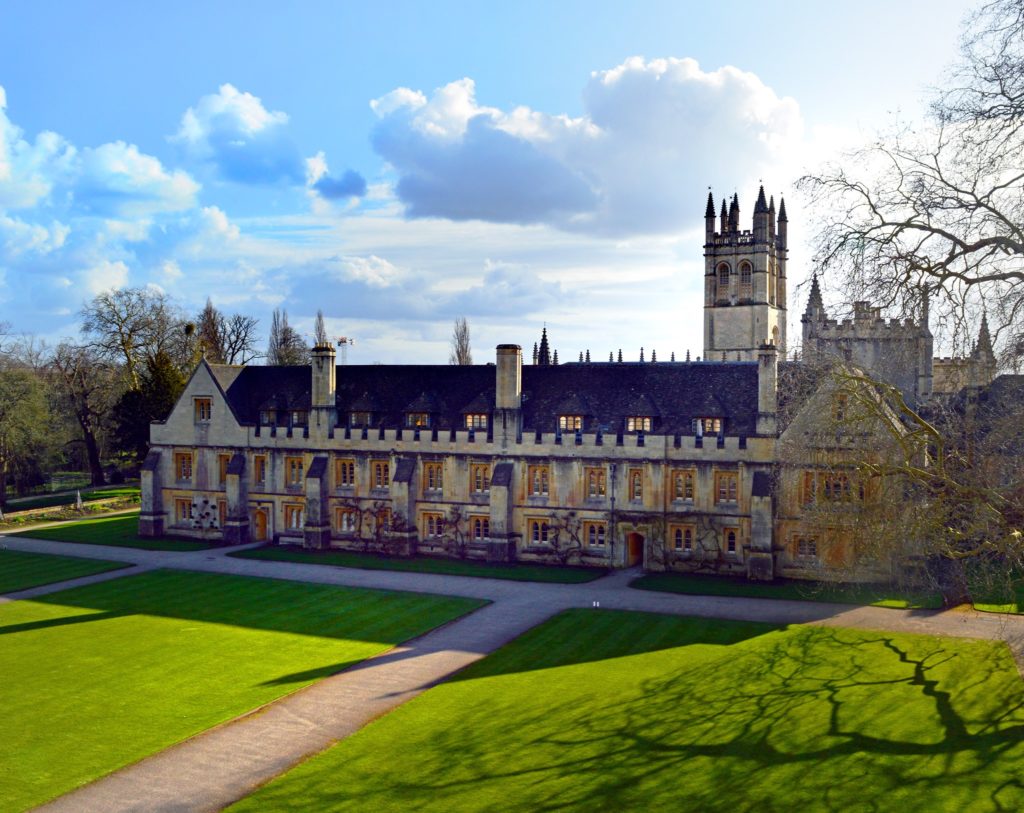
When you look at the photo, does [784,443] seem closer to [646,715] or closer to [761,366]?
[761,366]

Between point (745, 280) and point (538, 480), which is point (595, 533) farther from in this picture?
point (745, 280)

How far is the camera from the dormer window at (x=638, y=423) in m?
45.6

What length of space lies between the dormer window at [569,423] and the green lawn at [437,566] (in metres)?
7.08

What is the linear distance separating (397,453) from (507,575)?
9967 millimetres

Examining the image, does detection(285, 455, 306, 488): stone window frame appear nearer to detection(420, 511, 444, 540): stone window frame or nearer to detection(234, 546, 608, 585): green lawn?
detection(234, 546, 608, 585): green lawn

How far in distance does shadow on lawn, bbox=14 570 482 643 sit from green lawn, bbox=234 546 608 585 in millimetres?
5037

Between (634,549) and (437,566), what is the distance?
9.71 metres

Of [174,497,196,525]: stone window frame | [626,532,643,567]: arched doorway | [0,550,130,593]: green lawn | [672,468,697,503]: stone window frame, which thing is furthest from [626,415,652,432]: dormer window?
[174,497,196,525]: stone window frame

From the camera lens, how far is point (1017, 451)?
27.2m

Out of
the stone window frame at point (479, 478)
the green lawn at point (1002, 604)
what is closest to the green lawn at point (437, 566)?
the stone window frame at point (479, 478)

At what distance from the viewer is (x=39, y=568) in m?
43.6

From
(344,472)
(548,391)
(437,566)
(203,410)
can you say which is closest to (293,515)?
(344,472)

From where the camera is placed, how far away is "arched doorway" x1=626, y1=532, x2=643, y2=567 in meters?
44.8

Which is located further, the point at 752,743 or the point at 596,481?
the point at 596,481
